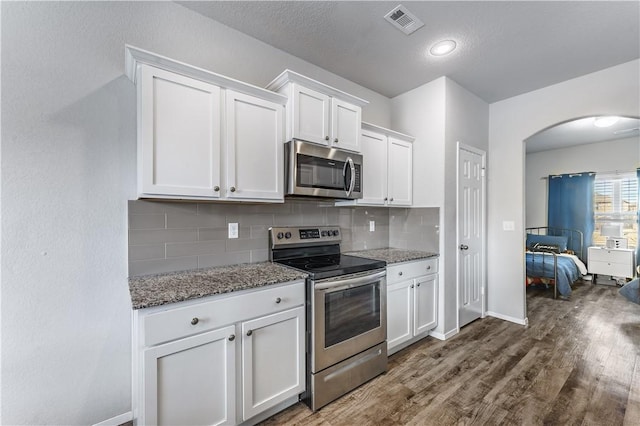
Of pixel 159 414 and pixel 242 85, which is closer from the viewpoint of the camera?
pixel 159 414

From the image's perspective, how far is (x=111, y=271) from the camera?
Result: 1.75 m

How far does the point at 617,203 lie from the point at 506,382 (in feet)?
18.3

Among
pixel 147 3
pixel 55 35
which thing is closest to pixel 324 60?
pixel 147 3

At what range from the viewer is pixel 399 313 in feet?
8.48

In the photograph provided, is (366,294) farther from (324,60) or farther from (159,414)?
(324,60)

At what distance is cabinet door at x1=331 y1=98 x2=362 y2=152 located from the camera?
7.74 feet

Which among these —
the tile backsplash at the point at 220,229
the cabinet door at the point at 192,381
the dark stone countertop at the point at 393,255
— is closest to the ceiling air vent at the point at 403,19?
the tile backsplash at the point at 220,229

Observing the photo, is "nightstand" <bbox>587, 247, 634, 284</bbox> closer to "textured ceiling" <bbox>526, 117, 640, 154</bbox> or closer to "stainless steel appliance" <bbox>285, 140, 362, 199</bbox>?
"textured ceiling" <bbox>526, 117, 640, 154</bbox>

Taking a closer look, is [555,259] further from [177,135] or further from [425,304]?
[177,135]

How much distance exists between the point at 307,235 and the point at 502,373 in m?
1.99

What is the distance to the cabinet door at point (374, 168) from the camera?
9.10 ft

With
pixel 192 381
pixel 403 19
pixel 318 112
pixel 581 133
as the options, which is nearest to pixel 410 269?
pixel 318 112

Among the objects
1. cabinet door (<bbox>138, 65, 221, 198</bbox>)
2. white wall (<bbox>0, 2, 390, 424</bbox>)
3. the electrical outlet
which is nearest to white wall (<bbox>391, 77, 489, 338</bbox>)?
the electrical outlet

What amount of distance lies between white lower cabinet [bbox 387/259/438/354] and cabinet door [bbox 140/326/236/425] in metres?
1.45
